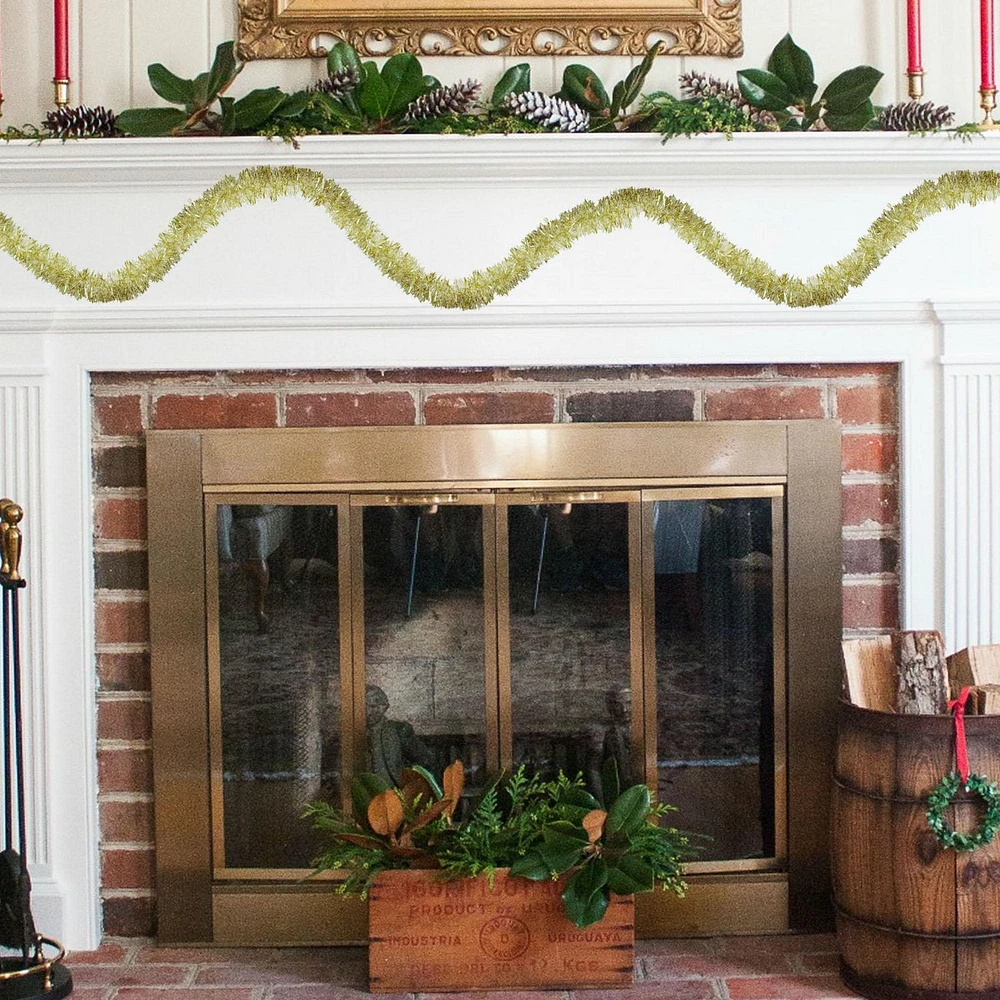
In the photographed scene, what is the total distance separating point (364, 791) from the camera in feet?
6.62

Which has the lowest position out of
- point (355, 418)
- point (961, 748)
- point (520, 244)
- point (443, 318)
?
point (961, 748)

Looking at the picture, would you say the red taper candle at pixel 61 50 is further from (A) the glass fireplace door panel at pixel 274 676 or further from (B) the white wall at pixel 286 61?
(A) the glass fireplace door panel at pixel 274 676

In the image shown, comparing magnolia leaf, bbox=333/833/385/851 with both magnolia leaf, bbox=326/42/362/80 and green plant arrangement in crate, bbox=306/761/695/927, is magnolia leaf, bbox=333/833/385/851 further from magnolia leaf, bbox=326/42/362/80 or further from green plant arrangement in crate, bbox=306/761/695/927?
magnolia leaf, bbox=326/42/362/80

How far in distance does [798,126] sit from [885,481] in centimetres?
61

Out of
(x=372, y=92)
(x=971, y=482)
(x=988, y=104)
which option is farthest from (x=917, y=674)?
(x=372, y=92)

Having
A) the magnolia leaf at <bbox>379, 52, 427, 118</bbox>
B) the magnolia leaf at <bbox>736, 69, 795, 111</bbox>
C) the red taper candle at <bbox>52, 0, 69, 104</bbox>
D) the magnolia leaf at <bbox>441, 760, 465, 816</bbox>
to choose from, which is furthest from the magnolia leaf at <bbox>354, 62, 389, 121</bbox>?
the magnolia leaf at <bbox>441, 760, 465, 816</bbox>

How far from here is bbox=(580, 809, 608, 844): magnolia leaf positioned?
193cm

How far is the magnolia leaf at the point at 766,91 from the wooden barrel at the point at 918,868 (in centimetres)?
98

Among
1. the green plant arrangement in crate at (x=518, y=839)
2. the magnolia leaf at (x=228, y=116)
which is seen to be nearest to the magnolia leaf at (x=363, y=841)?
the green plant arrangement in crate at (x=518, y=839)

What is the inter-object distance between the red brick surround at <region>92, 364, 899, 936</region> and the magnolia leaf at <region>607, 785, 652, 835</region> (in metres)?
0.50

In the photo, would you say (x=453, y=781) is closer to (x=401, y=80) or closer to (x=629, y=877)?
(x=629, y=877)

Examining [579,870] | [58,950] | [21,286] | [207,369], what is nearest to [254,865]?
[58,950]

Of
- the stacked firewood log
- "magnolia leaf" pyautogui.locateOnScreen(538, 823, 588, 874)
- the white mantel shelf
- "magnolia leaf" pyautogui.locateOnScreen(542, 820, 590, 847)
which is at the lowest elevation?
"magnolia leaf" pyautogui.locateOnScreen(538, 823, 588, 874)

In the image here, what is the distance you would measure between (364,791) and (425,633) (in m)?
0.29
